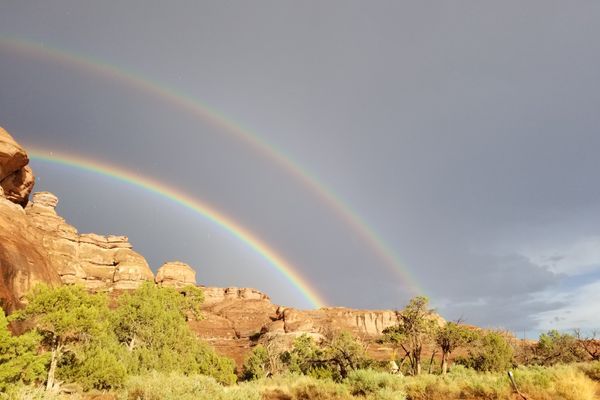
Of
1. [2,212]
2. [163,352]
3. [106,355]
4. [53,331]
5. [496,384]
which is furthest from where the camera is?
[2,212]

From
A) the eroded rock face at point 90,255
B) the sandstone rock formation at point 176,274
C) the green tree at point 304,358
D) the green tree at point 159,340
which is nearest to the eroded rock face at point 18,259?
the green tree at point 159,340

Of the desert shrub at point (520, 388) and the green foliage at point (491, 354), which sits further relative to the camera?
the green foliage at point (491, 354)

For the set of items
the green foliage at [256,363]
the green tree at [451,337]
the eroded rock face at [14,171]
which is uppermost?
the eroded rock face at [14,171]

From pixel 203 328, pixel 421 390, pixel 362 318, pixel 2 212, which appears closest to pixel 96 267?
pixel 203 328

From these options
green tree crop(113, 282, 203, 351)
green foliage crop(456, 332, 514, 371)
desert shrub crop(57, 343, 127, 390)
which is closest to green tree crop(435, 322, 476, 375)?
green foliage crop(456, 332, 514, 371)

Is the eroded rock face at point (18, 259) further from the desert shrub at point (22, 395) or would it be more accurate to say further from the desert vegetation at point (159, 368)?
the desert shrub at point (22, 395)

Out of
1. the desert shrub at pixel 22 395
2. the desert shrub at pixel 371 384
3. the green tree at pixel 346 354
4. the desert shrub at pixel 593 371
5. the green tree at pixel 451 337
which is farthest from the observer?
the green tree at pixel 451 337

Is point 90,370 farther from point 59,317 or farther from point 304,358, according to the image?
point 304,358

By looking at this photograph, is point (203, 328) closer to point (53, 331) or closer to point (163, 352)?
point (163, 352)

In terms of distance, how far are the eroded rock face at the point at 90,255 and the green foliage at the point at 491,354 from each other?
80.1 metres

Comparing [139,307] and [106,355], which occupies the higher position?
[139,307]

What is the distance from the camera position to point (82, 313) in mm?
18734

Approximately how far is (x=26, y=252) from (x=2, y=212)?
6.29 metres

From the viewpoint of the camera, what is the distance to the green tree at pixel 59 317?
17.8 meters
